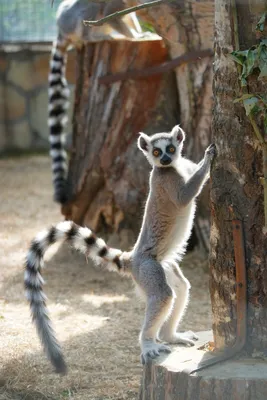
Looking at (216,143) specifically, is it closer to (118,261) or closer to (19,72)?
(118,261)

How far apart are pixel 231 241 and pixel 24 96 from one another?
32.5 ft

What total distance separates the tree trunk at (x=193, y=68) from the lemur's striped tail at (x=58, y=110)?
4.98 feet

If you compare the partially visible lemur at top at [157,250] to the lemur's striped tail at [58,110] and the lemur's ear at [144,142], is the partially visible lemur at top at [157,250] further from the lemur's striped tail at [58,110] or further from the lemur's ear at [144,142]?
the lemur's striped tail at [58,110]

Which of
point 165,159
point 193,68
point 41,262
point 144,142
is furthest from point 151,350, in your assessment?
point 193,68

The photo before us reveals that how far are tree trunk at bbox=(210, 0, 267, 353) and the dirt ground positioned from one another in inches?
48.4

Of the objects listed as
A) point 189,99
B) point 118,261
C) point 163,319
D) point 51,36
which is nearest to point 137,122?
point 189,99

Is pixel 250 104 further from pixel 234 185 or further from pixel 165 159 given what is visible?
pixel 165 159

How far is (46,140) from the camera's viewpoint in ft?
44.2

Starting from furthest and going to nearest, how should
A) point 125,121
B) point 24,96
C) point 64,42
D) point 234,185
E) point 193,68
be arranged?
point 24,96 < point 64,42 < point 125,121 < point 193,68 < point 234,185

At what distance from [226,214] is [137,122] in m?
4.14

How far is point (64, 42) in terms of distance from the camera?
8.97 m

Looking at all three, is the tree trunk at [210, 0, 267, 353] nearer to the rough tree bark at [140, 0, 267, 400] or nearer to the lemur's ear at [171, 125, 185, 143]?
the rough tree bark at [140, 0, 267, 400]

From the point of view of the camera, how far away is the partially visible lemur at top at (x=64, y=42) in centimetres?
796

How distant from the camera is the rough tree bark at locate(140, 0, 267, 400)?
140 inches
